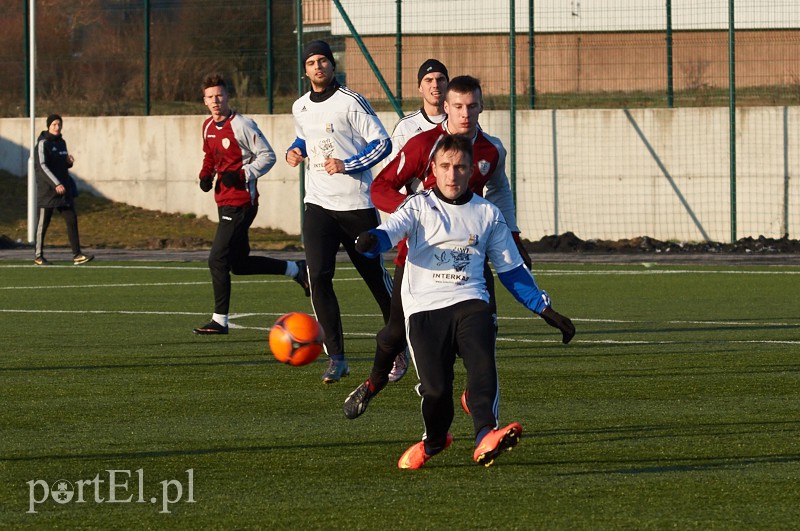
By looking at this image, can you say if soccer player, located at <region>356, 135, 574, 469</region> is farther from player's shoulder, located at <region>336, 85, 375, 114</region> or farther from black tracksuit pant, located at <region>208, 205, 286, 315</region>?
black tracksuit pant, located at <region>208, 205, 286, 315</region>

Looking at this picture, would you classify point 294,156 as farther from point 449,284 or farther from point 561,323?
point 561,323

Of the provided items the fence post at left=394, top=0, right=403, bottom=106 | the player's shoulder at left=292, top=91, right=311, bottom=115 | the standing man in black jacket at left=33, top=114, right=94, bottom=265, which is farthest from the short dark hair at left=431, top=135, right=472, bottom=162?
the fence post at left=394, top=0, right=403, bottom=106

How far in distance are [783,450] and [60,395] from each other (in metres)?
4.47

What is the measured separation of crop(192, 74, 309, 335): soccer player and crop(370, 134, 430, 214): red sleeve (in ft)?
15.4

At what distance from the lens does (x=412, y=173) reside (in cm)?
827

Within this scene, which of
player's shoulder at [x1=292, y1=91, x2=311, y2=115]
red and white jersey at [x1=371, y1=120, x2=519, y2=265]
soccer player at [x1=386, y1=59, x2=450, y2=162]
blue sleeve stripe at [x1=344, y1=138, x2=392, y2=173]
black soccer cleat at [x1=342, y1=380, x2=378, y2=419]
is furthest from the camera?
player's shoulder at [x1=292, y1=91, x2=311, y2=115]

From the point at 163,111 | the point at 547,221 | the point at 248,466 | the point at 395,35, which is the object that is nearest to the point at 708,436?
the point at 248,466

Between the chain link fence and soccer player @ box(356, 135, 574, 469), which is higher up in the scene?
the chain link fence

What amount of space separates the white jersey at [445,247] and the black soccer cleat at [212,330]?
5847 millimetres

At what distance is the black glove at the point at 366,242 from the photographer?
6.70m

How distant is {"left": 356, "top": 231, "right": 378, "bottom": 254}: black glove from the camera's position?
6699 millimetres

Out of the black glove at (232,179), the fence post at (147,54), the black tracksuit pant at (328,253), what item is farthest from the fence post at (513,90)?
the black tracksuit pant at (328,253)

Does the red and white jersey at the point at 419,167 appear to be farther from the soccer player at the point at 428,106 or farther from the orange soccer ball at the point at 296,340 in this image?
the orange soccer ball at the point at 296,340

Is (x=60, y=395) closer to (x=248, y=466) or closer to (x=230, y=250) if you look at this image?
(x=248, y=466)
